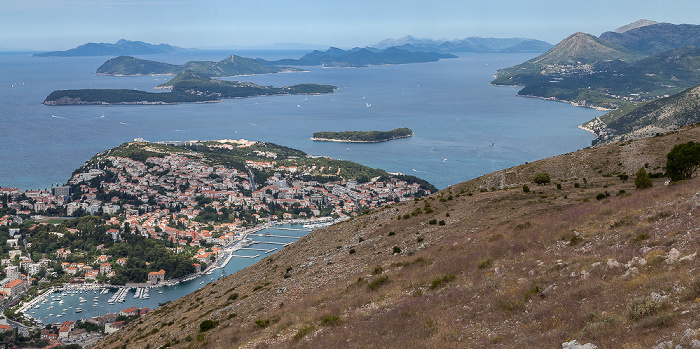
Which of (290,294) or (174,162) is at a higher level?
(290,294)

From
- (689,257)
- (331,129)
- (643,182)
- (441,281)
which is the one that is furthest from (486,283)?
(331,129)

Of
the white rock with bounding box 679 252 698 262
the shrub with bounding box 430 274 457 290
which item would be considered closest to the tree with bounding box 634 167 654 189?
the shrub with bounding box 430 274 457 290

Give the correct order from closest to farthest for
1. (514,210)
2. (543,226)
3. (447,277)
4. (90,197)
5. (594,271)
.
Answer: (594,271), (447,277), (543,226), (514,210), (90,197)

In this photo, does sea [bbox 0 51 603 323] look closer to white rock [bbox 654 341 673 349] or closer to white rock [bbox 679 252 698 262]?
white rock [bbox 679 252 698 262]

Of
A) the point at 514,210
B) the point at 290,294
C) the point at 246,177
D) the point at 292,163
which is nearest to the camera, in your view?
the point at 290,294

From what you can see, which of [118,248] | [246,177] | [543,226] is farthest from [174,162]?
[543,226]

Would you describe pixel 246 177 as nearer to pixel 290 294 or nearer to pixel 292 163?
pixel 292 163

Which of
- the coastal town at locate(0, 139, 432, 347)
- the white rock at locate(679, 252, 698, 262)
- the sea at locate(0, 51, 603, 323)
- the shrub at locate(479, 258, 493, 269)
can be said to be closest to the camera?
the white rock at locate(679, 252, 698, 262)
